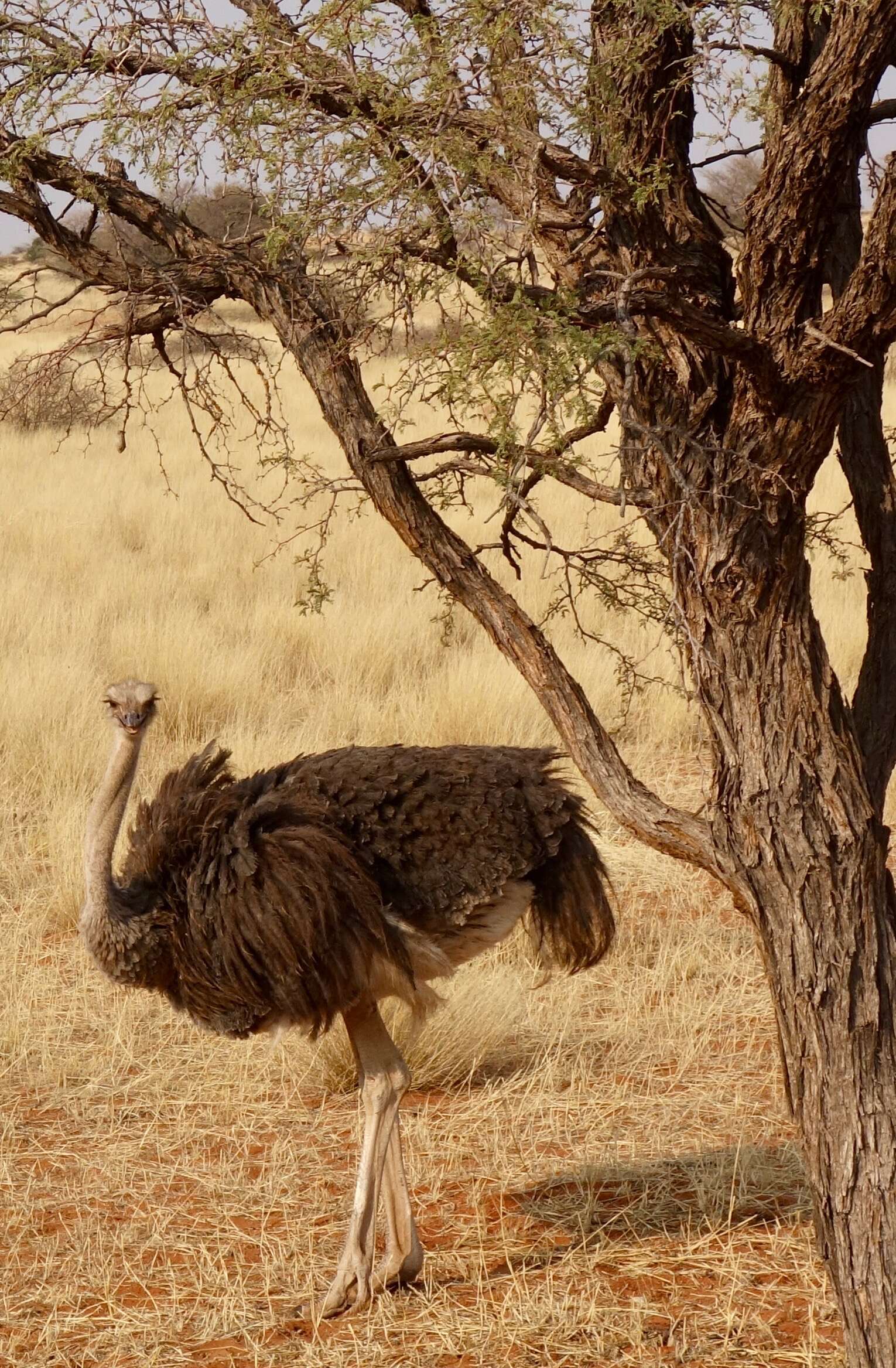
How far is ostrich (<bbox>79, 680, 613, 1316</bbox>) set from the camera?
11.4 ft

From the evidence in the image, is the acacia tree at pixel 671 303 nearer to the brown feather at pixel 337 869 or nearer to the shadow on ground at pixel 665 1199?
the brown feather at pixel 337 869

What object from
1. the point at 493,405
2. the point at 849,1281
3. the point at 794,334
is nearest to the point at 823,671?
the point at 794,334

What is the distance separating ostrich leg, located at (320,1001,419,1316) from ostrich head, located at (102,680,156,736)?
0.83 metres

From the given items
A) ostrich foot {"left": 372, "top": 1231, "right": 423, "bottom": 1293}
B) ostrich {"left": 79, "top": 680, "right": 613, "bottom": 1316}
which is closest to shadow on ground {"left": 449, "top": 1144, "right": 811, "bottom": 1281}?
ostrich foot {"left": 372, "top": 1231, "right": 423, "bottom": 1293}

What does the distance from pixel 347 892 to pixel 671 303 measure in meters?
1.45

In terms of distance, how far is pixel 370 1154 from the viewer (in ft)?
11.9

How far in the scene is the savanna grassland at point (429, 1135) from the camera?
3.57 m

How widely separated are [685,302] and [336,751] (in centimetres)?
164

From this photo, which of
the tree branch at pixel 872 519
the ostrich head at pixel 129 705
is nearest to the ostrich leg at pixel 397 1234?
the ostrich head at pixel 129 705

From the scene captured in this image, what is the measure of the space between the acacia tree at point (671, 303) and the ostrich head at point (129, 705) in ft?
2.50

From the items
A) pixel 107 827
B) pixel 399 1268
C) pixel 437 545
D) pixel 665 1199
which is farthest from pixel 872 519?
pixel 399 1268

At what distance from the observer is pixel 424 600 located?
10.5 m

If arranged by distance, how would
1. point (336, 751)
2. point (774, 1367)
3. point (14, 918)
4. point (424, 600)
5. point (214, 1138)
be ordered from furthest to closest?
1. point (424, 600)
2. point (14, 918)
3. point (214, 1138)
4. point (336, 751)
5. point (774, 1367)

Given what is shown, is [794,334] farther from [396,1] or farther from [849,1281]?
[849,1281]
